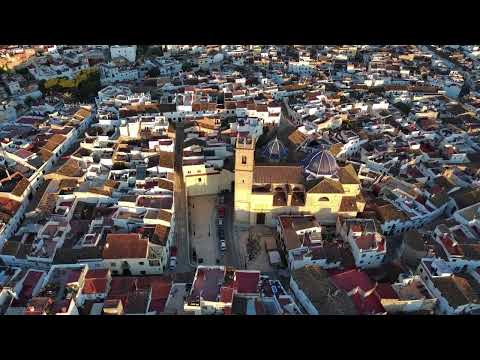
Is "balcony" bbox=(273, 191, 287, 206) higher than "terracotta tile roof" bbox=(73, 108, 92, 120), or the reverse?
"terracotta tile roof" bbox=(73, 108, 92, 120)

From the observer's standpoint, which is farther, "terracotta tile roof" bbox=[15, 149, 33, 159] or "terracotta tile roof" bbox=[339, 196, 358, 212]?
"terracotta tile roof" bbox=[15, 149, 33, 159]

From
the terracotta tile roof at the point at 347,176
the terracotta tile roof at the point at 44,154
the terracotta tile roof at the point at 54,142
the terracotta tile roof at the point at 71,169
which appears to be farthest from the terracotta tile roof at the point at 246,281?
the terracotta tile roof at the point at 54,142

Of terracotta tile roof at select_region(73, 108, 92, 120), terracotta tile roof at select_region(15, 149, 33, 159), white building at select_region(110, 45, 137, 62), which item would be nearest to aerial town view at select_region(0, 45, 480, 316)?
terracotta tile roof at select_region(73, 108, 92, 120)

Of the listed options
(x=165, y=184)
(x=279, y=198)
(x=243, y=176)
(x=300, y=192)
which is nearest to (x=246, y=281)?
(x=243, y=176)

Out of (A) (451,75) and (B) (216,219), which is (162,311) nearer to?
(B) (216,219)

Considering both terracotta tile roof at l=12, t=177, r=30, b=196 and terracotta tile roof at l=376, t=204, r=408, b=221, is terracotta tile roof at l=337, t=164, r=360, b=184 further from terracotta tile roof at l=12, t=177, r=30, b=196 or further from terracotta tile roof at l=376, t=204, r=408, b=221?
terracotta tile roof at l=12, t=177, r=30, b=196

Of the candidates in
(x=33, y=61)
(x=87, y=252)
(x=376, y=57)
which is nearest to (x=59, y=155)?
(x=87, y=252)

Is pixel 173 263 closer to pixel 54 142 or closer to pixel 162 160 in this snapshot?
pixel 162 160
